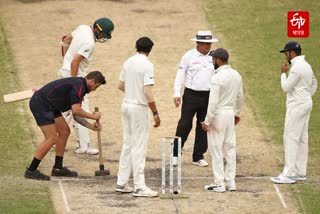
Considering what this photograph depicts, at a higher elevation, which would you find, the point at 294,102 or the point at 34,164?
the point at 294,102

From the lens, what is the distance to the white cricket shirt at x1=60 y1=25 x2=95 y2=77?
2075cm

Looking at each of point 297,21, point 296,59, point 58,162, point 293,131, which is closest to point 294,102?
point 293,131

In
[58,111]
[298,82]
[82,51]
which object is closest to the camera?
[298,82]

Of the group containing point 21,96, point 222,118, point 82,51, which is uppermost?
point 82,51

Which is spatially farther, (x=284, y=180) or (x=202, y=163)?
(x=202, y=163)

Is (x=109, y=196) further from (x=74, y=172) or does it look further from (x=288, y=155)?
(x=288, y=155)

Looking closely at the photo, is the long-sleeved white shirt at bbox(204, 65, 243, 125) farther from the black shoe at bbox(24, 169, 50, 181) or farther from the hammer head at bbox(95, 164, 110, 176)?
the black shoe at bbox(24, 169, 50, 181)

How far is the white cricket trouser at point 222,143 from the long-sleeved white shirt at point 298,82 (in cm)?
113

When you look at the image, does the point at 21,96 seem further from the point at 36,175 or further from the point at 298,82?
the point at 298,82

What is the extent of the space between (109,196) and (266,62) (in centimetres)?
791

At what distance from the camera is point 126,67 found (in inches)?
744

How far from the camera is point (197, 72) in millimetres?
20734

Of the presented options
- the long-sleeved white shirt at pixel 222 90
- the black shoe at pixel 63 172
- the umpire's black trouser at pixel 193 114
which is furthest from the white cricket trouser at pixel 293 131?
the black shoe at pixel 63 172

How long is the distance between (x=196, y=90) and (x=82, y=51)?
6.63 feet
